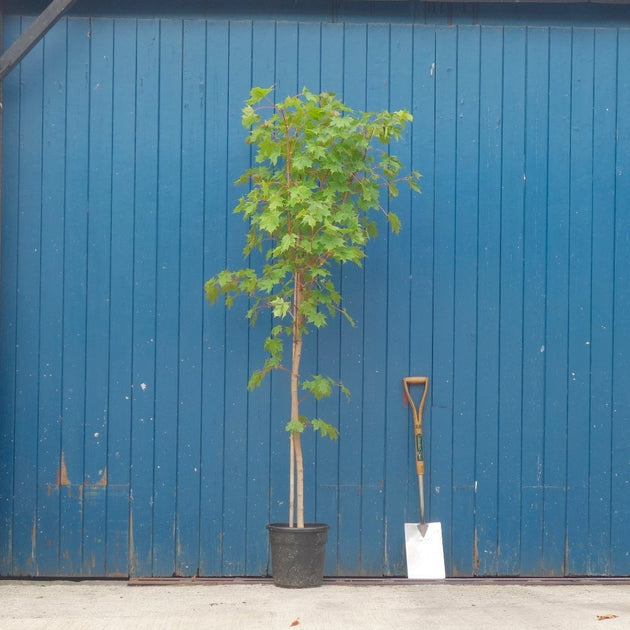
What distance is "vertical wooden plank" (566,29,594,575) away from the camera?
5.86 m

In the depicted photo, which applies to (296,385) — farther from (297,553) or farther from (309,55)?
(309,55)

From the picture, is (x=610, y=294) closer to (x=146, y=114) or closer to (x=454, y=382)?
(x=454, y=382)

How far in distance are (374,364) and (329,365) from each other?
260 mm

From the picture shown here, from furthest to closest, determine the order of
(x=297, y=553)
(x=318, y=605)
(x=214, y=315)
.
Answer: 1. (x=214, y=315)
2. (x=297, y=553)
3. (x=318, y=605)

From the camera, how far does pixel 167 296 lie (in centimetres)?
581

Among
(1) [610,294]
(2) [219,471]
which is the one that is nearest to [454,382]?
(1) [610,294]

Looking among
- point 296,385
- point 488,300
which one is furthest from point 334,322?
point 488,300

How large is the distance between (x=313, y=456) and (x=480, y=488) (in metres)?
0.98

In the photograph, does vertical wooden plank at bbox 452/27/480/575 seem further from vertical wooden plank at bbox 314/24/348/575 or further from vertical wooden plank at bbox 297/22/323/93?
vertical wooden plank at bbox 297/22/323/93

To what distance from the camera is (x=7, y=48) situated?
19.0ft

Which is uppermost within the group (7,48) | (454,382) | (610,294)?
(7,48)

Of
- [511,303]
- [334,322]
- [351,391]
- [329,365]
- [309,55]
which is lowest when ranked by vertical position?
[351,391]

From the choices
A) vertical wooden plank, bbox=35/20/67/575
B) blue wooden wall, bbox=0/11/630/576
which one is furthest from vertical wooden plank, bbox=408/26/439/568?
vertical wooden plank, bbox=35/20/67/575

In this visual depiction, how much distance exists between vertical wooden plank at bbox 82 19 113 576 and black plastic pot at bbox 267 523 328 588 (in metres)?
1.05
